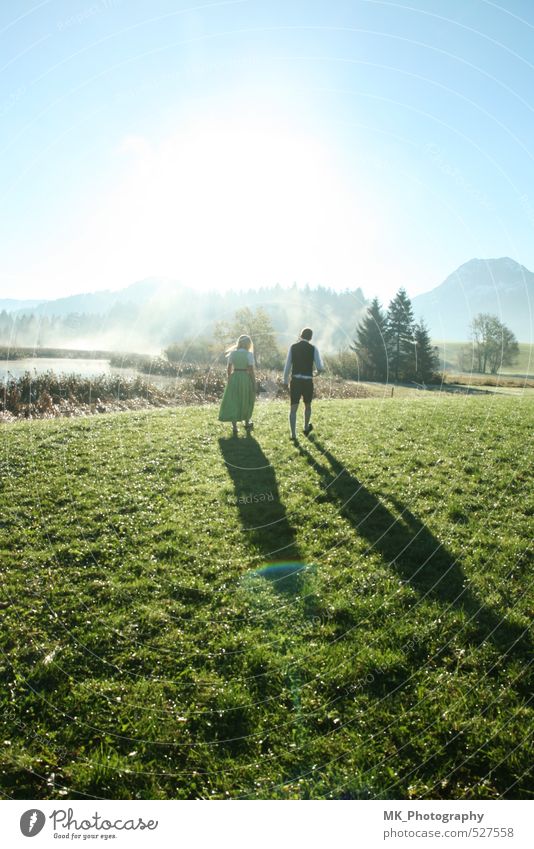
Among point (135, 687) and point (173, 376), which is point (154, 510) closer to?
point (135, 687)

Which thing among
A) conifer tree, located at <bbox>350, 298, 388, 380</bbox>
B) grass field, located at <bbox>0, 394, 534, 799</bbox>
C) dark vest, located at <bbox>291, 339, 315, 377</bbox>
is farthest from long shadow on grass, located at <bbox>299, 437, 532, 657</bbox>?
conifer tree, located at <bbox>350, 298, 388, 380</bbox>

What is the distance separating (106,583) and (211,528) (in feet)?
7.49

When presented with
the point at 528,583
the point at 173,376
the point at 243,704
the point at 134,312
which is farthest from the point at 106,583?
the point at 173,376

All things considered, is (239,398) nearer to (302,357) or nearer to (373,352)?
(302,357)

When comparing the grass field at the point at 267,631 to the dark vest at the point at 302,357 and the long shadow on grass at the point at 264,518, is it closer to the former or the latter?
the long shadow on grass at the point at 264,518

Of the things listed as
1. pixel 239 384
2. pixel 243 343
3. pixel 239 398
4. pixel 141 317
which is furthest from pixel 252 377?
pixel 141 317

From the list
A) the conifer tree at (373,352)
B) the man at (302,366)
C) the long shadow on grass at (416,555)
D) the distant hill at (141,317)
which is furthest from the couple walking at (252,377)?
the conifer tree at (373,352)

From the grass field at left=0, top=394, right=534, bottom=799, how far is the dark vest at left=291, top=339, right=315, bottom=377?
131 inches

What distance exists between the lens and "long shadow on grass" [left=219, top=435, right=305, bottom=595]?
22.9ft

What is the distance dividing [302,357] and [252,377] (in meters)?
1.93

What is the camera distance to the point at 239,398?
14.3 m

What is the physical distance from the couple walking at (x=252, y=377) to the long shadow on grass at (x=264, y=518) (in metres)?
1.56

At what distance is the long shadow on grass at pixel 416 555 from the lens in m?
5.39
